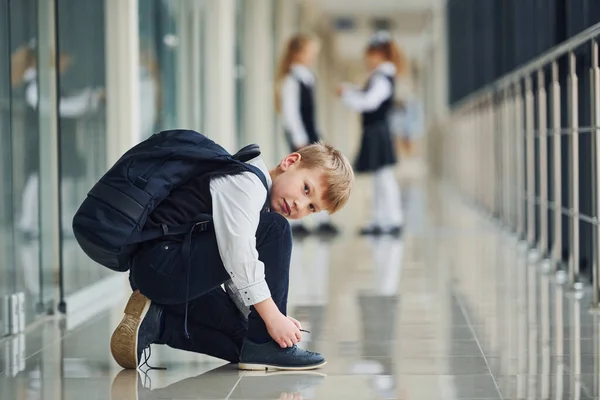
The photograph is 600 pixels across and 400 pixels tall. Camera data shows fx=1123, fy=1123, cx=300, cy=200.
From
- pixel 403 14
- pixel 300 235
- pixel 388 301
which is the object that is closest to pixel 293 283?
pixel 388 301

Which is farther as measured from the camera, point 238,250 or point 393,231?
point 393,231

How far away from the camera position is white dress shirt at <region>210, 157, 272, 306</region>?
7.93 ft

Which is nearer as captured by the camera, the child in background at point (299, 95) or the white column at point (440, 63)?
the child in background at point (299, 95)

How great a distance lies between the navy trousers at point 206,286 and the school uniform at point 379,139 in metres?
4.40

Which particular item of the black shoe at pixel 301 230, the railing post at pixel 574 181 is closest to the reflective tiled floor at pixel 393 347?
the railing post at pixel 574 181

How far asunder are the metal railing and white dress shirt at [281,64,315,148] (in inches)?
50.7

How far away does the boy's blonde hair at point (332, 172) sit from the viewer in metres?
2.51

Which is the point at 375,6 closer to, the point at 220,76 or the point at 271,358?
the point at 220,76

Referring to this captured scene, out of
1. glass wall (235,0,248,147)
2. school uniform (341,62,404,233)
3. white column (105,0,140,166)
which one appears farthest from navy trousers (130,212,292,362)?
glass wall (235,0,248,147)

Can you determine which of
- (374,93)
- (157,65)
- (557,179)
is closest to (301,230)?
(374,93)

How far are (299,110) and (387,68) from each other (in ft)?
2.08

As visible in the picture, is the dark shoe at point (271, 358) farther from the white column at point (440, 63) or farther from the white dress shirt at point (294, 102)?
the white column at point (440, 63)

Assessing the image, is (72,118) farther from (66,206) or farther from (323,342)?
(323,342)

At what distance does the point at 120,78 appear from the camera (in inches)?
175
